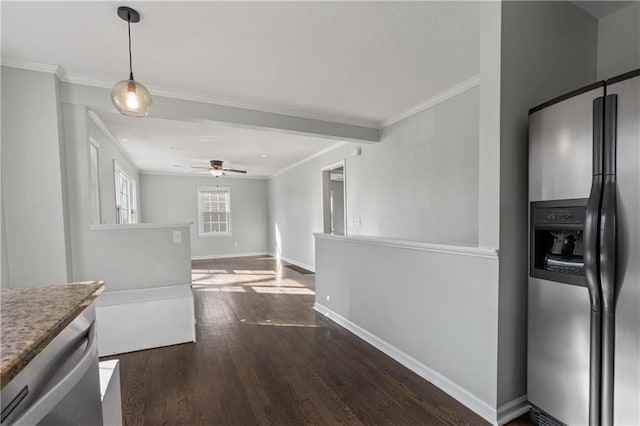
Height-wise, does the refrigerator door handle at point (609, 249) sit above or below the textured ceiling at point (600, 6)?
below

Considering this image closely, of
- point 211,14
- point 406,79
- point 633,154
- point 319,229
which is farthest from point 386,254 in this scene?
point 319,229

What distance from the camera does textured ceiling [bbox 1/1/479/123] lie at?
1910mm

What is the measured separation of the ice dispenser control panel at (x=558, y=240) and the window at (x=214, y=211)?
8.37 meters

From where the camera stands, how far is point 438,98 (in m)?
3.38

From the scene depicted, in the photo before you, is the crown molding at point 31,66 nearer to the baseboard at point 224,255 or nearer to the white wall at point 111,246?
the white wall at point 111,246

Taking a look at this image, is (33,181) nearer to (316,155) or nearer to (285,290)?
(285,290)

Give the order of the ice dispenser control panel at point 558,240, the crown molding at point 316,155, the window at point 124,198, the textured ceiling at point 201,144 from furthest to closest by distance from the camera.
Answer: the crown molding at point 316,155
the window at point 124,198
the textured ceiling at point 201,144
the ice dispenser control panel at point 558,240

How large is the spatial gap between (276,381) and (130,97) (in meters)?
2.29

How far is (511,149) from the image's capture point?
172 cm

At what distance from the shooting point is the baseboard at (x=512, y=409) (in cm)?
169

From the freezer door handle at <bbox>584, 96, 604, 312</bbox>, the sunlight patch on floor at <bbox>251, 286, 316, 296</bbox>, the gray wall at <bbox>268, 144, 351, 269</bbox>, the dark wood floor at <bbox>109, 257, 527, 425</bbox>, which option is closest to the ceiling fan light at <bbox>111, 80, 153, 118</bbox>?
the dark wood floor at <bbox>109, 257, 527, 425</bbox>

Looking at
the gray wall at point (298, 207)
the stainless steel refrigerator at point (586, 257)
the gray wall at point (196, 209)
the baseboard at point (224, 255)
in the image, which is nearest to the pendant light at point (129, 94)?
the stainless steel refrigerator at point (586, 257)

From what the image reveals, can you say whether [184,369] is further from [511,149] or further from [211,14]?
[511,149]

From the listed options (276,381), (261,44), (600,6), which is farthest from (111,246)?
(600,6)
